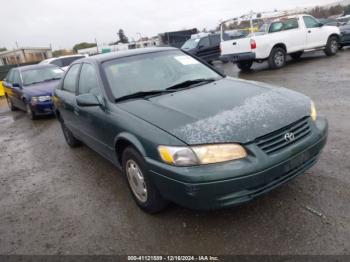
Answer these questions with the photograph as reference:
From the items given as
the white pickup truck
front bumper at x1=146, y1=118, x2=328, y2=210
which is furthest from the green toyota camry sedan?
the white pickup truck

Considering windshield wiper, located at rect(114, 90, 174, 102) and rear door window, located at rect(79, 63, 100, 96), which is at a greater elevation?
rear door window, located at rect(79, 63, 100, 96)

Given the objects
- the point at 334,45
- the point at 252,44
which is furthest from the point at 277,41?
the point at 334,45

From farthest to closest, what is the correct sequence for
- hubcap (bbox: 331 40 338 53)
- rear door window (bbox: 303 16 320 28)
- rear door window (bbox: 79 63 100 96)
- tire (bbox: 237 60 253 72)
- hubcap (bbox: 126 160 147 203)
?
1. hubcap (bbox: 331 40 338 53)
2. tire (bbox: 237 60 253 72)
3. rear door window (bbox: 303 16 320 28)
4. rear door window (bbox: 79 63 100 96)
5. hubcap (bbox: 126 160 147 203)

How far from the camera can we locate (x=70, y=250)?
9.29 ft

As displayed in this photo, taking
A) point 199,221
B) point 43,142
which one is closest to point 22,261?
point 199,221

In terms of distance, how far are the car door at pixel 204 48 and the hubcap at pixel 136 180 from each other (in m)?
13.6

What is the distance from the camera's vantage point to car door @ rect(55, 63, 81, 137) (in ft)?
15.3

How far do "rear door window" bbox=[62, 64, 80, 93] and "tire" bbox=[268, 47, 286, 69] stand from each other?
8.58m

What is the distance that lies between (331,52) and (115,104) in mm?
12561

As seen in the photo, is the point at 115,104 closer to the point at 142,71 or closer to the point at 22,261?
the point at 142,71

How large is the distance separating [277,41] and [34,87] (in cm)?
843

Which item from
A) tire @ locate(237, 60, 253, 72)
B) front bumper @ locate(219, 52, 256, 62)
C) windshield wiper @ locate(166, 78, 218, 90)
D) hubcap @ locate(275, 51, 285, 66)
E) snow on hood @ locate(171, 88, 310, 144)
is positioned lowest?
tire @ locate(237, 60, 253, 72)

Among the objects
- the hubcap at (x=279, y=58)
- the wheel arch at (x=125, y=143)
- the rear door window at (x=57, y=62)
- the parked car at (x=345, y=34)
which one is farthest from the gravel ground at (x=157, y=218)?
the parked car at (x=345, y=34)

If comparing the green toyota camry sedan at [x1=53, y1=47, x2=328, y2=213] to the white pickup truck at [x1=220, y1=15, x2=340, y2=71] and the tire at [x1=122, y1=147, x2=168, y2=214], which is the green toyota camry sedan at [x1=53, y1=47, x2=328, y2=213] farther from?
the white pickup truck at [x1=220, y1=15, x2=340, y2=71]
